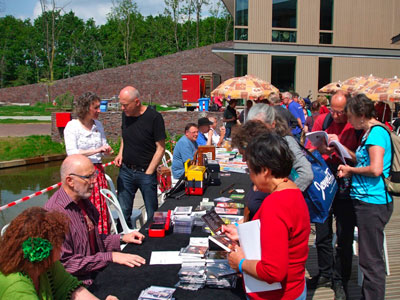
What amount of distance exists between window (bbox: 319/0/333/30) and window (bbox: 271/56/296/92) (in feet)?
9.09

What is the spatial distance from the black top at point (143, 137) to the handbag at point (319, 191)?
1979 millimetres

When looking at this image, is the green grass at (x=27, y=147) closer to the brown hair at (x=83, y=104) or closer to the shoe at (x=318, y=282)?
the brown hair at (x=83, y=104)

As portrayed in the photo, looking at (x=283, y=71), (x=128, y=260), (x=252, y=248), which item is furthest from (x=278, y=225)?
(x=283, y=71)

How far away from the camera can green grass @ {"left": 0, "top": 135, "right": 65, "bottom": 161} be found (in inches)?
573

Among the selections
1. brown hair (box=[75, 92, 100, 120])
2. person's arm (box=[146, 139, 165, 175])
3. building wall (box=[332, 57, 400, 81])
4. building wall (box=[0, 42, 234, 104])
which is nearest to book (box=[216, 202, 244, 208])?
person's arm (box=[146, 139, 165, 175])

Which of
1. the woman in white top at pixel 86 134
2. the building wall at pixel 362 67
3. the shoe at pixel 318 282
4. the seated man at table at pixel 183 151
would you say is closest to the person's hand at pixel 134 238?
the woman in white top at pixel 86 134

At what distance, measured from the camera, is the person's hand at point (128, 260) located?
8.07 ft

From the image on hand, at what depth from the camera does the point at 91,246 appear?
266 centimetres

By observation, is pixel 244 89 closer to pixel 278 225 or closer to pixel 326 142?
pixel 326 142

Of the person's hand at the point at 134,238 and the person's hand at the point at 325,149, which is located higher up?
the person's hand at the point at 325,149

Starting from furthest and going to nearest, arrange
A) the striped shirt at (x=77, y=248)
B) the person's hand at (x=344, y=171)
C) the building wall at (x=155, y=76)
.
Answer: the building wall at (x=155, y=76) → the person's hand at (x=344, y=171) → the striped shirt at (x=77, y=248)

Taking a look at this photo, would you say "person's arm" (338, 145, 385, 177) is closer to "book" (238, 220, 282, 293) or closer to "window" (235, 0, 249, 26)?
"book" (238, 220, 282, 293)

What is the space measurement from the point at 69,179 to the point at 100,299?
33.8 inches

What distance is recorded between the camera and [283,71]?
73.5ft
